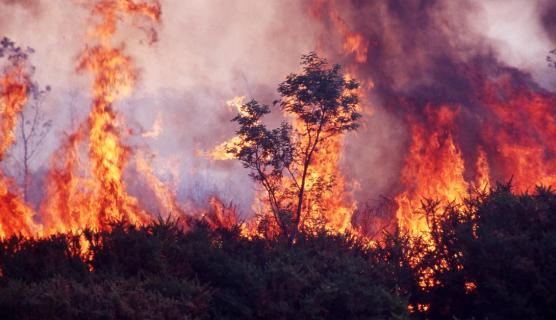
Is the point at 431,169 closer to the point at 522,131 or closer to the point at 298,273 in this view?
the point at 522,131

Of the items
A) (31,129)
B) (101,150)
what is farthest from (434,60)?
(31,129)

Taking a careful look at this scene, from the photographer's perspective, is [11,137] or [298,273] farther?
[11,137]

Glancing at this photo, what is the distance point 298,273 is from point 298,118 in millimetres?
11081

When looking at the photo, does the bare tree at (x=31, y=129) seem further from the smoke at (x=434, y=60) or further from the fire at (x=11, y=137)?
the smoke at (x=434, y=60)

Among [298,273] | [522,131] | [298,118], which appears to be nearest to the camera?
[298,273]

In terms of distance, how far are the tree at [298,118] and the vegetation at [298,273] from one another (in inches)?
298

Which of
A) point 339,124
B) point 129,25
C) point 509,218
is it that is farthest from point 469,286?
point 129,25

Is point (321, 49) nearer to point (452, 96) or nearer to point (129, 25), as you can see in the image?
point (452, 96)

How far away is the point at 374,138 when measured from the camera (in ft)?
107

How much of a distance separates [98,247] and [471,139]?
2226cm

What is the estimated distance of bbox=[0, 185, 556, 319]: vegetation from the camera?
761cm

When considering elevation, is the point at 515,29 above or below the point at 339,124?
above

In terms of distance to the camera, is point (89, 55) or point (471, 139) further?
point (471, 139)

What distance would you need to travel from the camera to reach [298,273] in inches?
348
